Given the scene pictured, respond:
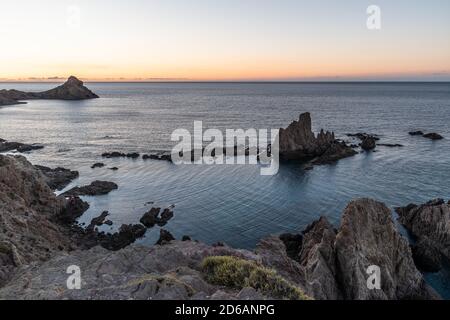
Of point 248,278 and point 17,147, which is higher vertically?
A: point 248,278

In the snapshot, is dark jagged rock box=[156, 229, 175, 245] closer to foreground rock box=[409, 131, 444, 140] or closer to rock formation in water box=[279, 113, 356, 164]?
rock formation in water box=[279, 113, 356, 164]

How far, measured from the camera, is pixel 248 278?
15969 mm

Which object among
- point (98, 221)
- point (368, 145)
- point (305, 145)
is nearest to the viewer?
point (98, 221)

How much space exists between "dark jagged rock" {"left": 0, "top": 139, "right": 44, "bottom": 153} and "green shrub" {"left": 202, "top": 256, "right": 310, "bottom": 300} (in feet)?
290

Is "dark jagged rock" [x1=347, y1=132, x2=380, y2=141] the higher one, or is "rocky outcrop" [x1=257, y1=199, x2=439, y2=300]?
"dark jagged rock" [x1=347, y1=132, x2=380, y2=141]

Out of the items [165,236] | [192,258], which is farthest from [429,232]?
[192,258]

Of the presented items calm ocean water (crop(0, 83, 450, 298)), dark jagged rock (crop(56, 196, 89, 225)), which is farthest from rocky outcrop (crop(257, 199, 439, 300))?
dark jagged rock (crop(56, 196, 89, 225))

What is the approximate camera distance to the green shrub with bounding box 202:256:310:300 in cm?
1499

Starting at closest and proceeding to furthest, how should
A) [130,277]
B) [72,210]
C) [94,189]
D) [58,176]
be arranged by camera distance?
[130,277] < [72,210] < [94,189] < [58,176]

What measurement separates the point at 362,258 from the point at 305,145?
5789 cm

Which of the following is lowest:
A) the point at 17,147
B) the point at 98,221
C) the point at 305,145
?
the point at 98,221

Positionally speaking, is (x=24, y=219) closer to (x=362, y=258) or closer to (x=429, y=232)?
(x=362, y=258)

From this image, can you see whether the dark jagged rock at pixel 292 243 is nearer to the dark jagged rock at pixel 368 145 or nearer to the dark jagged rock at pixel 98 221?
the dark jagged rock at pixel 98 221
